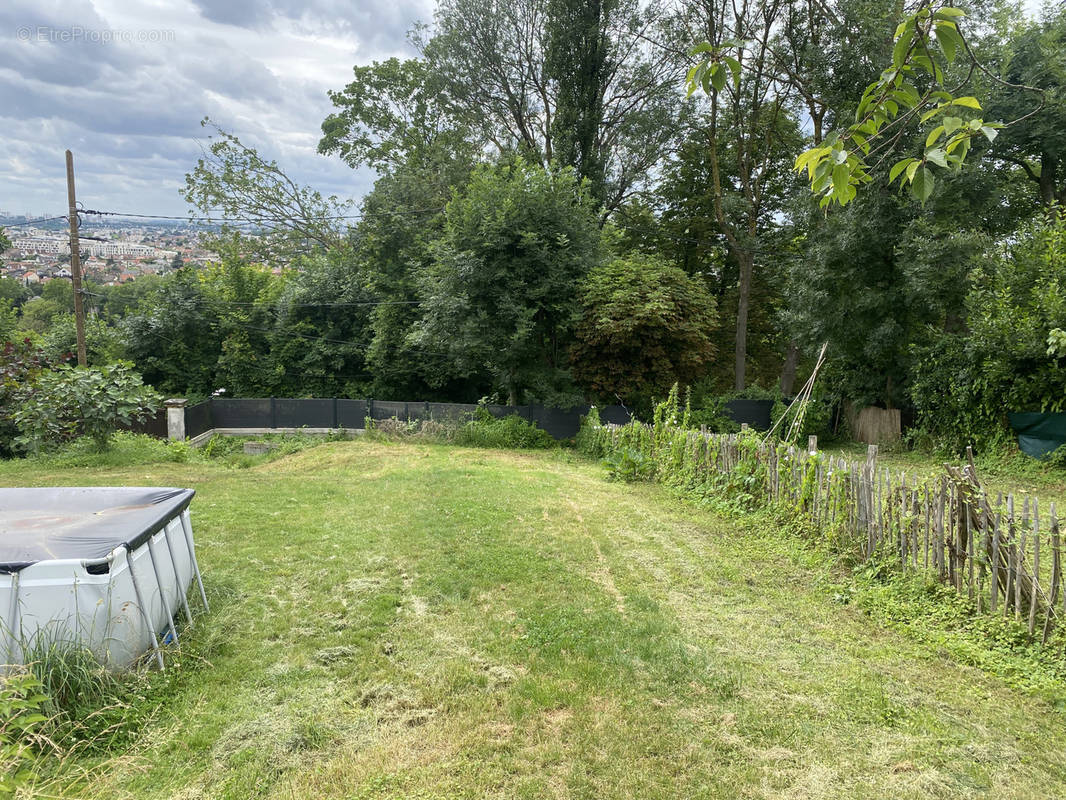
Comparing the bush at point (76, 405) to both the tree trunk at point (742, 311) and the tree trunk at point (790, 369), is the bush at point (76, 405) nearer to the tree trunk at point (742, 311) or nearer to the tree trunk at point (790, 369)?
the tree trunk at point (742, 311)

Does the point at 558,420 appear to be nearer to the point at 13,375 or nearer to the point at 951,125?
the point at 13,375

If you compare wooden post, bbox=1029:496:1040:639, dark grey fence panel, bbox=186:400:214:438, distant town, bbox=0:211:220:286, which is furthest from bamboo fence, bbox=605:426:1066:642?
distant town, bbox=0:211:220:286

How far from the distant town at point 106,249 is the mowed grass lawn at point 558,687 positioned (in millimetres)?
15591

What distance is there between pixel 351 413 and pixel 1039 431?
17256mm

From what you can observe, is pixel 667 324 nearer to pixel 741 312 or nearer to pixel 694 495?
pixel 741 312

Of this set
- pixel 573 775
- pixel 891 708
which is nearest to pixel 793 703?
pixel 891 708

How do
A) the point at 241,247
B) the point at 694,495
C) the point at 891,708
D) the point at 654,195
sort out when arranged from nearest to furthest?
1. the point at 891,708
2. the point at 694,495
3. the point at 654,195
4. the point at 241,247

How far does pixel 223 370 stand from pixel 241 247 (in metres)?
6.52

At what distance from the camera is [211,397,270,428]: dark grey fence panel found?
19328mm

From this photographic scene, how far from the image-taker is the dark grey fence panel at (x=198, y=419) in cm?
1708

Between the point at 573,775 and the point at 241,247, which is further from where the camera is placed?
the point at 241,247

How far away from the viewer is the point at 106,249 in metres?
27.7

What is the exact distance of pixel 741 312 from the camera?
20016mm

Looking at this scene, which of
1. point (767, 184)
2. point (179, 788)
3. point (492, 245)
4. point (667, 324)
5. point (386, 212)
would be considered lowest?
point (179, 788)
